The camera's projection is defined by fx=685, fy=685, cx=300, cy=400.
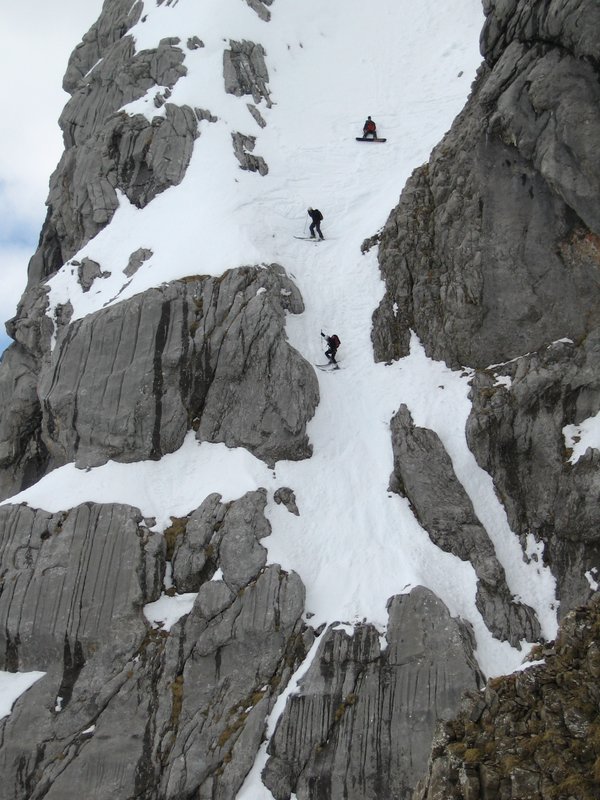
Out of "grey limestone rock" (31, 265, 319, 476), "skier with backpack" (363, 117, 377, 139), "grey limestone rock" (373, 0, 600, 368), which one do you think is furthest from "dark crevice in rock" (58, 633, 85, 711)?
"skier with backpack" (363, 117, 377, 139)

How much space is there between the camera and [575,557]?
2080 cm

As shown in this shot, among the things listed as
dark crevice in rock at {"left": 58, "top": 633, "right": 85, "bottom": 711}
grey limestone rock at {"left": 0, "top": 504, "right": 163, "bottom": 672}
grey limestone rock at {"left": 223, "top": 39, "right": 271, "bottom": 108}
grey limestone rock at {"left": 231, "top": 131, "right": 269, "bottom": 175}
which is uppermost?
grey limestone rock at {"left": 223, "top": 39, "right": 271, "bottom": 108}

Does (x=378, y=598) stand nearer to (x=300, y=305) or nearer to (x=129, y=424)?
(x=129, y=424)

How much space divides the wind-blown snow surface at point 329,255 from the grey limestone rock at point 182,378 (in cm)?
85

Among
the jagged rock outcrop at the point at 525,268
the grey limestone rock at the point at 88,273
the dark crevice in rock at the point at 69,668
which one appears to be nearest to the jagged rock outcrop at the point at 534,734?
the jagged rock outcrop at the point at 525,268

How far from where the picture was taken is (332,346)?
2756 cm

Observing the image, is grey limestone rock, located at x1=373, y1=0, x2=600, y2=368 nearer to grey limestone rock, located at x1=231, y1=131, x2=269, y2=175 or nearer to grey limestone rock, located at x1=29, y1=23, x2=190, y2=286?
grey limestone rock, located at x1=231, y1=131, x2=269, y2=175

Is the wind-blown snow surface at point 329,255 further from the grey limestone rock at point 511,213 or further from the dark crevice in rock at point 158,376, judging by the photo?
the grey limestone rock at point 511,213

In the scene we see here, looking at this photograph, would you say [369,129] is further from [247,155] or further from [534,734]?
[534,734]

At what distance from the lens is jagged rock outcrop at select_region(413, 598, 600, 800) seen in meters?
9.28

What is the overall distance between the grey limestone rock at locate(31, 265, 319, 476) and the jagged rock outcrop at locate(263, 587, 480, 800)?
7.78m

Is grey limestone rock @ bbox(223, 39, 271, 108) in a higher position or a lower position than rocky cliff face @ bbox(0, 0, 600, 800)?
higher

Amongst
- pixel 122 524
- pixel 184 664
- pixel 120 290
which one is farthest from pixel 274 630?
pixel 120 290

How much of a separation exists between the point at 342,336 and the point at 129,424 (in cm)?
959
